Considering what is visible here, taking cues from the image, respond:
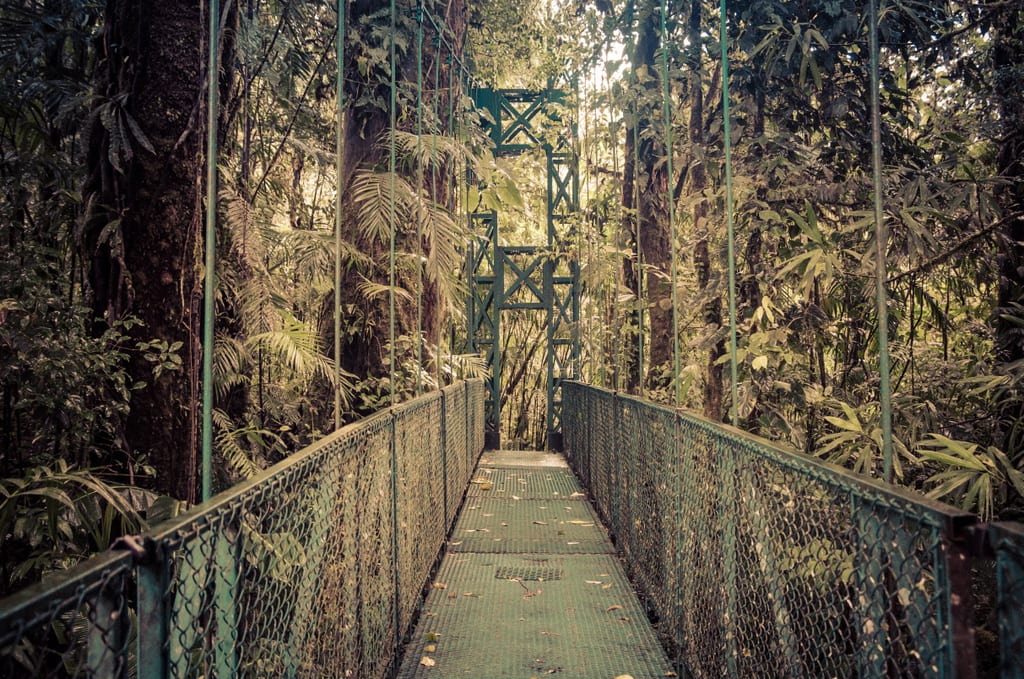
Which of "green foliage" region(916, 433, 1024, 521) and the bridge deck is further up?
"green foliage" region(916, 433, 1024, 521)

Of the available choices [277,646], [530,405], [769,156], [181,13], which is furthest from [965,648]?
[530,405]

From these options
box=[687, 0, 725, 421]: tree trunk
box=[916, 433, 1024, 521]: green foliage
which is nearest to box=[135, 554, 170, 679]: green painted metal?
box=[916, 433, 1024, 521]: green foliage

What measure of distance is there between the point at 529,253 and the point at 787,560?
9.28m

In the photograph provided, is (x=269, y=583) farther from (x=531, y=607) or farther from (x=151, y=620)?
(x=531, y=607)

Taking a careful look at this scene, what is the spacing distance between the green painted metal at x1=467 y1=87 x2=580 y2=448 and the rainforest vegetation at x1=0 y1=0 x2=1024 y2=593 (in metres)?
4.26

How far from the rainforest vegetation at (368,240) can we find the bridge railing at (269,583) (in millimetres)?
496

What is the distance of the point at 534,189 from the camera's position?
11.7 meters

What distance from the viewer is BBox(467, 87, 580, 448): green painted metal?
9938 millimetres

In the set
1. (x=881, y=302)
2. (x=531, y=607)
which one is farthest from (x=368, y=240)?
(x=881, y=302)

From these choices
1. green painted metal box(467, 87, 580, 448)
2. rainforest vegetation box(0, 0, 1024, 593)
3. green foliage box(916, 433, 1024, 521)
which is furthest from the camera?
green painted metal box(467, 87, 580, 448)

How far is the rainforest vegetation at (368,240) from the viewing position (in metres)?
2.75

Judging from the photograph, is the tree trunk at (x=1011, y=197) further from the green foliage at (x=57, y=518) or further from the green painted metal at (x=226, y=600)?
the green foliage at (x=57, y=518)

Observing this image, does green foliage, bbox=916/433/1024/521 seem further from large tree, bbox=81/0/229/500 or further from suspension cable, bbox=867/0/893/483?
large tree, bbox=81/0/229/500

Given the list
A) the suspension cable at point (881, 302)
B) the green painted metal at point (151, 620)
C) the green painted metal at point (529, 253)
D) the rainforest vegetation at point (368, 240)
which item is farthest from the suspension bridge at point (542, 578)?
the green painted metal at point (529, 253)
